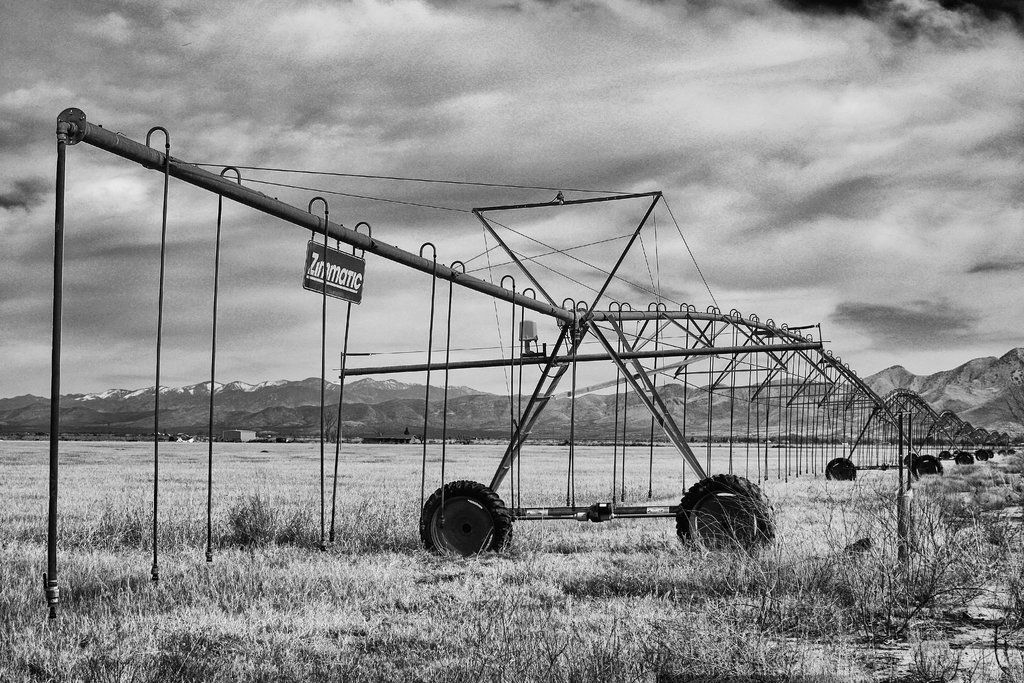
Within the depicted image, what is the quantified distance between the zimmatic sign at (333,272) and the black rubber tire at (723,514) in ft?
16.2

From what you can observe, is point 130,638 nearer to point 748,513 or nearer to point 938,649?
point 938,649

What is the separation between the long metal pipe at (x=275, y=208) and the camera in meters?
8.03

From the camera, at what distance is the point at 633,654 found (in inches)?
236

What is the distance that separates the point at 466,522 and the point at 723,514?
10.7 ft

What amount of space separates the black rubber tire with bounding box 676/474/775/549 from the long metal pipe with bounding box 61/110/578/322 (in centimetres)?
358

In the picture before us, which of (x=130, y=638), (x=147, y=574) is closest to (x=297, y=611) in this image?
(x=130, y=638)

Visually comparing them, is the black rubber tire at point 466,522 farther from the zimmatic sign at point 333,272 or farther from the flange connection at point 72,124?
the flange connection at point 72,124

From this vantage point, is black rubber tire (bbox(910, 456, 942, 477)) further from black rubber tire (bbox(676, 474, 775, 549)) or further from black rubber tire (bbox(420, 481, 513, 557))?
black rubber tire (bbox(420, 481, 513, 557))

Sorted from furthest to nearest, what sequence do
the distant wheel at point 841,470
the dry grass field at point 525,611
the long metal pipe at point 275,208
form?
1. the distant wheel at point 841,470
2. the long metal pipe at point 275,208
3. the dry grass field at point 525,611

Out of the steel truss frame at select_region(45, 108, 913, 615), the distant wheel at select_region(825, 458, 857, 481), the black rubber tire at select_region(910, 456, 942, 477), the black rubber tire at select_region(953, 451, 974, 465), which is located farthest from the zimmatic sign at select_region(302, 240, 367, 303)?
the black rubber tire at select_region(953, 451, 974, 465)

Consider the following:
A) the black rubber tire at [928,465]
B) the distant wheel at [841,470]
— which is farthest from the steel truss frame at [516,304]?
the black rubber tire at [928,465]

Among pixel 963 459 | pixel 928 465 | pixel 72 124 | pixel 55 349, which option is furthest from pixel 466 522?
pixel 963 459

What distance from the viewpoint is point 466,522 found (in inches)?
437

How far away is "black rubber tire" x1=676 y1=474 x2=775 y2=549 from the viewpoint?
10.7 metres
